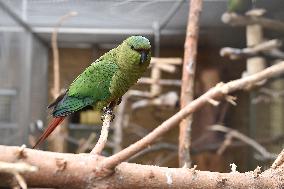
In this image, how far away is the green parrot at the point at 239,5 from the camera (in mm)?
1557

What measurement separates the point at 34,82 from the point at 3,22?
46 centimetres

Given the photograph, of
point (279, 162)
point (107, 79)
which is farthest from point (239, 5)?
point (279, 162)

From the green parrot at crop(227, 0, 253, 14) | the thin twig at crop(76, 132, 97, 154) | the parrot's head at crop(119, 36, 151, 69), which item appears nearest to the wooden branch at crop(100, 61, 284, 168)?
the parrot's head at crop(119, 36, 151, 69)

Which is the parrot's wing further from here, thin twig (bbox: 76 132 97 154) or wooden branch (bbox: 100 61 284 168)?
thin twig (bbox: 76 132 97 154)

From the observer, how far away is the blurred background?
177 cm

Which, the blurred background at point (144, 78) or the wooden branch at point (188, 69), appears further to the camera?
the blurred background at point (144, 78)

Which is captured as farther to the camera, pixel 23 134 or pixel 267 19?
pixel 23 134

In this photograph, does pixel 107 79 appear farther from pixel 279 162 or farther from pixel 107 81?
pixel 279 162

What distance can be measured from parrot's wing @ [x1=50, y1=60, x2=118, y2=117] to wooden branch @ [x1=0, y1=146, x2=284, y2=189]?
14.2 inches

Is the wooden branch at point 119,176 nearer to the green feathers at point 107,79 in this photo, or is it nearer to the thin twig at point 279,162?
the thin twig at point 279,162

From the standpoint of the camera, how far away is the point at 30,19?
198 centimetres

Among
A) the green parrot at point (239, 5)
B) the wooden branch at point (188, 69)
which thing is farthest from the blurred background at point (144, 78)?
the wooden branch at point (188, 69)

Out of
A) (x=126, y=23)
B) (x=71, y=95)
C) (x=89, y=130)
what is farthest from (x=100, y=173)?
(x=89, y=130)

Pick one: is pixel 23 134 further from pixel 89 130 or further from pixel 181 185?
pixel 181 185
